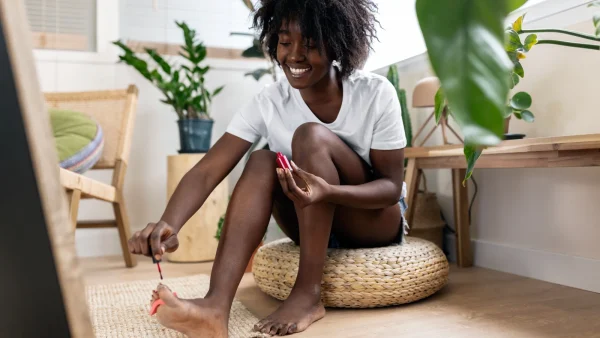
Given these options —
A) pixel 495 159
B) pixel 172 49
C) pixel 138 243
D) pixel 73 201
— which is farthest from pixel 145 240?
pixel 172 49

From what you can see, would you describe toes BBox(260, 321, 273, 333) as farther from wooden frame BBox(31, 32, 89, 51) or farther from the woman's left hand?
wooden frame BBox(31, 32, 89, 51)

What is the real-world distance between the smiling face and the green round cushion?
44.7 inches

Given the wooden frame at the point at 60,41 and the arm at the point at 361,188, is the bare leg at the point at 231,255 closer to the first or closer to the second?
the arm at the point at 361,188

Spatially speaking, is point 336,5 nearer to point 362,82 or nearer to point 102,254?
point 362,82

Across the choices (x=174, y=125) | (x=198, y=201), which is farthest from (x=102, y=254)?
(x=198, y=201)

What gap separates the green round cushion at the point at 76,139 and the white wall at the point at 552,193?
1517 millimetres

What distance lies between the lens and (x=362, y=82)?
1470mm

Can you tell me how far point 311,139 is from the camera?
1280 mm

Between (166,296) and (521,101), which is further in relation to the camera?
(521,101)

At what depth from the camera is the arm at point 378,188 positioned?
1210mm

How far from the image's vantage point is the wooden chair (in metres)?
2.25

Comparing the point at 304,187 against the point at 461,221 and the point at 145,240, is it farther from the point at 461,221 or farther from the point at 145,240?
the point at 461,221

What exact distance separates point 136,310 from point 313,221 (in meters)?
0.55

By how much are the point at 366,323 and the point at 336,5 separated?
0.76 m
